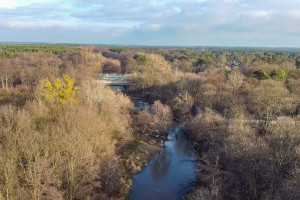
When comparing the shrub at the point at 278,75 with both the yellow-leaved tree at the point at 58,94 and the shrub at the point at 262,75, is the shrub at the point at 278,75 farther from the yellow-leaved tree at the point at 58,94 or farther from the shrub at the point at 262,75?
the yellow-leaved tree at the point at 58,94

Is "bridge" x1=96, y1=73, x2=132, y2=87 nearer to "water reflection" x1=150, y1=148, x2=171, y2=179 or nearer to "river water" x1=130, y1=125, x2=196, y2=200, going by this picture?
"river water" x1=130, y1=125, x2=196, y2=200

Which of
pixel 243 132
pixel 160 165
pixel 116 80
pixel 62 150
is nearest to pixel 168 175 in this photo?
pixel 160 165

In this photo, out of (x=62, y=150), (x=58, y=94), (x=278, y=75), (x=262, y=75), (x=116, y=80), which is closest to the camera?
(x=62, y=150)

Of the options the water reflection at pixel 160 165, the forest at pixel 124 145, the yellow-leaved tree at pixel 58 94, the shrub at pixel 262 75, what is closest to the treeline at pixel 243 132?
the shrub at pixel 262 75

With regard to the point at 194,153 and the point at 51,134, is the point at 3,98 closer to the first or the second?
the point at 51,134

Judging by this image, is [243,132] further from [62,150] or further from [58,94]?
[58,94]

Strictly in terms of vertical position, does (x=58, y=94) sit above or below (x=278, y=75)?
below

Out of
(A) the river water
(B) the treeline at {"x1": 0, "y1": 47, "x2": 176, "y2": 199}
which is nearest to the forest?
(B) the treeline at {"x1": 0, "y1": 47, "x2": 176, "y2": 199}

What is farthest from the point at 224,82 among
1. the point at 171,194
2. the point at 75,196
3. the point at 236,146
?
the point at 75,196

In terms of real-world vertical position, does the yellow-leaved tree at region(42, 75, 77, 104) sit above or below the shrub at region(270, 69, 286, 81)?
below
